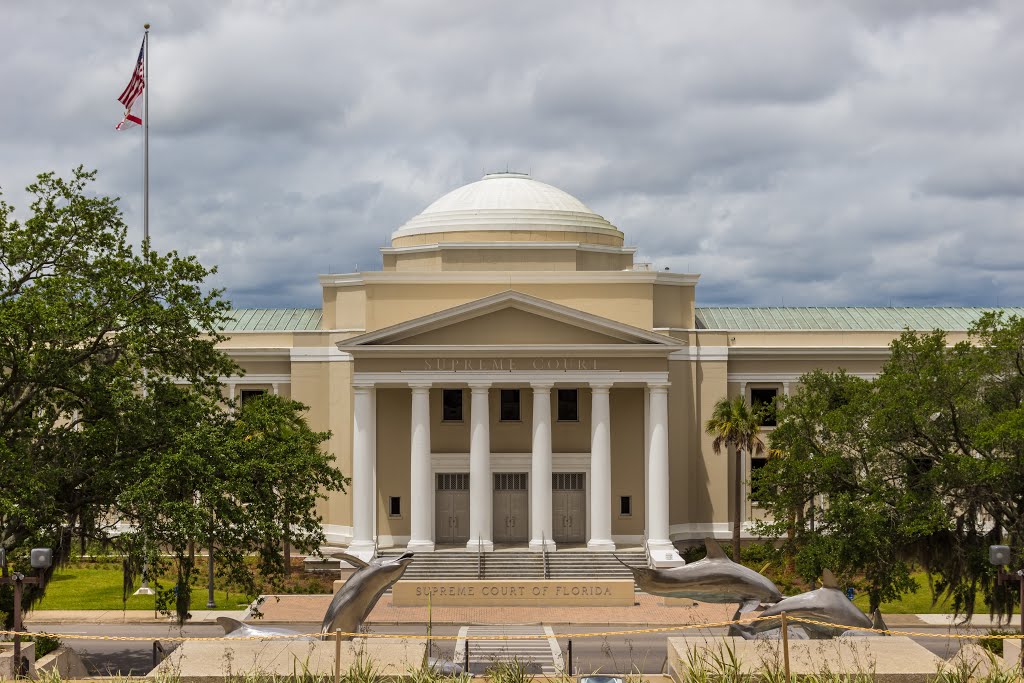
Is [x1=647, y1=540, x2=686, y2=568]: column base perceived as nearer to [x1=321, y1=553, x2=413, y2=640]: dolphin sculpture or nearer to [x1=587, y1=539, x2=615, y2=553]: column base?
[x1=587, y1=539, x2=615, y2=553]: column base

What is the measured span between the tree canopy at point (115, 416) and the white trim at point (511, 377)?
1729 centimetres

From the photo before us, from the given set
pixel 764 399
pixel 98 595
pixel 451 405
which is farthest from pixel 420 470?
pixel 764 399

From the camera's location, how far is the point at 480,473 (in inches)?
1940

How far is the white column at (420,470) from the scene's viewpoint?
4922 centimetres

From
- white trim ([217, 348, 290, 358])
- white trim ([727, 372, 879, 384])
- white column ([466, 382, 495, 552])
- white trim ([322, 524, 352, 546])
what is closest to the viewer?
white column ([466, 382, 495, 552])

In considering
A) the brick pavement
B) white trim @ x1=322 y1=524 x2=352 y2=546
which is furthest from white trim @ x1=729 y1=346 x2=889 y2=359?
white trim @ x1=322 y1=524 x2=352 y2=546

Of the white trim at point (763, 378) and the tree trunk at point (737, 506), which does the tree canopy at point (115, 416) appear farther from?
the white trim at point (763, 378)

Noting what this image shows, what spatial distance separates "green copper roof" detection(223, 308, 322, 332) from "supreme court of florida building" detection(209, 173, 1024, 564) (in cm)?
21

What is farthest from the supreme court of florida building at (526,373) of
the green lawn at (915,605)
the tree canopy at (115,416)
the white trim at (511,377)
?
the tree canopy at (115,416)

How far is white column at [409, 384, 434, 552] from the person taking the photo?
49.2 meters

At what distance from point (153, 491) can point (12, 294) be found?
6474mm

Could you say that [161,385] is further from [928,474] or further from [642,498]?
[642,498]

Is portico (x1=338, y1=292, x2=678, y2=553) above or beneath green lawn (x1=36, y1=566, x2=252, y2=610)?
above

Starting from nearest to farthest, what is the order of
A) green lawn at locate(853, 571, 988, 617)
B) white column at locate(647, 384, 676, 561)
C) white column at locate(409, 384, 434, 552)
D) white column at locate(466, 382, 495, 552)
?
green lawn at locate(853, 571, 988, 617), white column at locate(466, 382, 495, 552), white column at locate(409, 384, 434, 552), white column at locate(647, 384, 676, 561)
